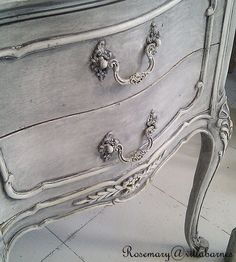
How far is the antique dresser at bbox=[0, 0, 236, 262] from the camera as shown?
15.9 inches

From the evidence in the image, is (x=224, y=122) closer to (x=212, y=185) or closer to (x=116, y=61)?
(x=116, y=61)

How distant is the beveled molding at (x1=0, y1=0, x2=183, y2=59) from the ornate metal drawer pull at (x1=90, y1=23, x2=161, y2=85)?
0.02 m

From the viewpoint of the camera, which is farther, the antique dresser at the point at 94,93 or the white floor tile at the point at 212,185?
the white floor tile at the point at 212,185

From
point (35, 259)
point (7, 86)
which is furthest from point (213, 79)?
point (35, 259)

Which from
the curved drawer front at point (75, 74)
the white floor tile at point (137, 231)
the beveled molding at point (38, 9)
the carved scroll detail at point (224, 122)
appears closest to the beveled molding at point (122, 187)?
the carved scroll detail at point (224, 122)

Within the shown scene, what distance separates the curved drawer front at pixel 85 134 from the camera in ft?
1.55

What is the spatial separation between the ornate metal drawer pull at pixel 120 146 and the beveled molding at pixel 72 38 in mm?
173

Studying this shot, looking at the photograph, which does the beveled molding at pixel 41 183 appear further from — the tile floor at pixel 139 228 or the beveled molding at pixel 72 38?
the tile floor at pixel 139 228

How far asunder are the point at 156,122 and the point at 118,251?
0.60 m

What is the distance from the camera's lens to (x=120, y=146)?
56cm

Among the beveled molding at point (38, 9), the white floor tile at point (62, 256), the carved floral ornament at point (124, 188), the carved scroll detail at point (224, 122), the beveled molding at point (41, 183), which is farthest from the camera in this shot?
the white floor tile at point (62, 256)

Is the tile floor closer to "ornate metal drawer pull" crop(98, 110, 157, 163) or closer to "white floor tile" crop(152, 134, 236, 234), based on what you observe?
"white floor tile" crop(152, 134, 236, 234)

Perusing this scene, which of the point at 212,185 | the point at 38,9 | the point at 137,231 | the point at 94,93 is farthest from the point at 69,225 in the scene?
the point at 38,9

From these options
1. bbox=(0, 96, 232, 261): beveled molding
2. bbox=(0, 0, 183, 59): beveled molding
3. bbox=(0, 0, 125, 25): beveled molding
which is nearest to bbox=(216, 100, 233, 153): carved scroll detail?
bbox=(0, 96, 232, 261): beveled molding
